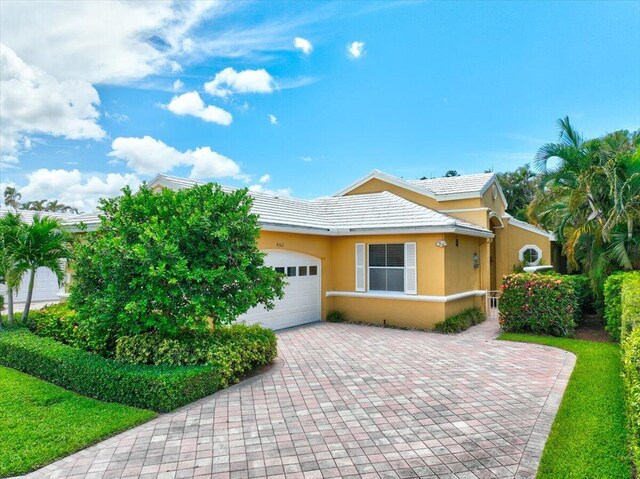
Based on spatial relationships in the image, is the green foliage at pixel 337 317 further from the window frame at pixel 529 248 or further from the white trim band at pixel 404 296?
the window frame at pixel 529 248

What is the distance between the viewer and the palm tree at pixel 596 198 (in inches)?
459

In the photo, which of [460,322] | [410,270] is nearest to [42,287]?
[410,270]

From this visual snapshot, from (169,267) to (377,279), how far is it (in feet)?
27.3

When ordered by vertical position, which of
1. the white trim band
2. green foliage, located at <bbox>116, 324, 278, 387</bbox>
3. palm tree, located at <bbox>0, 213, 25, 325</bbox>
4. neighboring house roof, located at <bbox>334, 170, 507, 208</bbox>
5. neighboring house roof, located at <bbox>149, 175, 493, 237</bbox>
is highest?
neighboring house roof, located at <bbox>334, 170, 507, 208</bbox>

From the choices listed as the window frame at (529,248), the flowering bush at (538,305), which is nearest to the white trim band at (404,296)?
the flowering bush at (538,305)

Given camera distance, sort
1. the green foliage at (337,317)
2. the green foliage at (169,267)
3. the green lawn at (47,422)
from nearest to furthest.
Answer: the green lawn at (47,422) < the green foliage at (169,267) < the green foliage at (337,317)

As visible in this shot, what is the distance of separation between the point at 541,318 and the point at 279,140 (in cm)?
1472

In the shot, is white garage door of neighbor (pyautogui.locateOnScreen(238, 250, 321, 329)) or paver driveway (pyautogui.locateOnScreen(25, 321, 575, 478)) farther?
white garage door of neighbor (pyautogui.locateOnScreen(238, 250, 321, 329))

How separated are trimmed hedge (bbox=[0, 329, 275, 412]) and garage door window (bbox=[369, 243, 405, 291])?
6418 mm

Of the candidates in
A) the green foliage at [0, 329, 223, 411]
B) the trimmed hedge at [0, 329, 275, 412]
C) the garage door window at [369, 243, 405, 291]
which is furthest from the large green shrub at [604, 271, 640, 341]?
the green foliage at [0, 329, 223, 411]

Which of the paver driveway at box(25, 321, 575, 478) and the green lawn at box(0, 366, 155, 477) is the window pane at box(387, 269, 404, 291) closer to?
the paver driveway at box(25, 321, 575, 478)

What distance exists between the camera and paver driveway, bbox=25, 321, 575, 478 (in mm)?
4539

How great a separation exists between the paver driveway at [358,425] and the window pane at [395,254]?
15.3 feet

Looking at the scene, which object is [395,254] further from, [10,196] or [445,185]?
[10,196]
